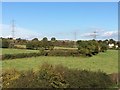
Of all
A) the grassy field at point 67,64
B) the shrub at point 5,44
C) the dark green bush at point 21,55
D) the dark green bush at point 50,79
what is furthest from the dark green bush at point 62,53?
the dark green bush at point 50,79

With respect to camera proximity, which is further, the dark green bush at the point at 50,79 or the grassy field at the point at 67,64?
the grassy field at the point at 67,64

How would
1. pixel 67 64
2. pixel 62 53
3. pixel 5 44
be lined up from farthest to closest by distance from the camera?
pixel 5 44 → pixel 62 53 → pixel 67 64

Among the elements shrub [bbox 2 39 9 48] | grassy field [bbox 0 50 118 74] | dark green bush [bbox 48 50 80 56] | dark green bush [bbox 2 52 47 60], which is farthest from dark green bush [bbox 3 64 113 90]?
shrub [bbox 2 39 9 48]

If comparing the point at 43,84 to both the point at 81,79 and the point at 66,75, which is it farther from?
the point at 81,79

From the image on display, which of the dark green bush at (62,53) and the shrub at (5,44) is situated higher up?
the shrub at (5,44)

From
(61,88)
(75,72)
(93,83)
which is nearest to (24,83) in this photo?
(61,88)

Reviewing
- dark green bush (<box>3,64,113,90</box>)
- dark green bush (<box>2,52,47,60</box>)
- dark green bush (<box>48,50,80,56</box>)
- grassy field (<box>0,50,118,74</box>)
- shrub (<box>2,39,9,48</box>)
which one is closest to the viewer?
dark green bush (<box>3,64,113,90</box>)

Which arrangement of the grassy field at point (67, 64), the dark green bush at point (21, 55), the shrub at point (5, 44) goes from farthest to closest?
the shrub at point (5, 44)
the dark green bush at point (21, 55)
the grassy field at point (67, 64)

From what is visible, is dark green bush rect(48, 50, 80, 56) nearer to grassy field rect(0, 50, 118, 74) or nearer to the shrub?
grassy field rect(0, 50, 118, 74)

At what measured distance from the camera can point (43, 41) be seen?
67.1 meters

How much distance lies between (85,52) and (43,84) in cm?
4719

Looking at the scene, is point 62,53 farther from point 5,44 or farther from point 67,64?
point 67,64

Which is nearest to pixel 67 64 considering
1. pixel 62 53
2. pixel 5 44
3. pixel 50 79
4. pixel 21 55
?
pixel 21 55

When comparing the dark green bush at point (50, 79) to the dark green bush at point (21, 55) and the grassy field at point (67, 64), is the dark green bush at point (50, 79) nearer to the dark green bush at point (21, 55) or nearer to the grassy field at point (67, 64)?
the grassy field at point (67, 64)
